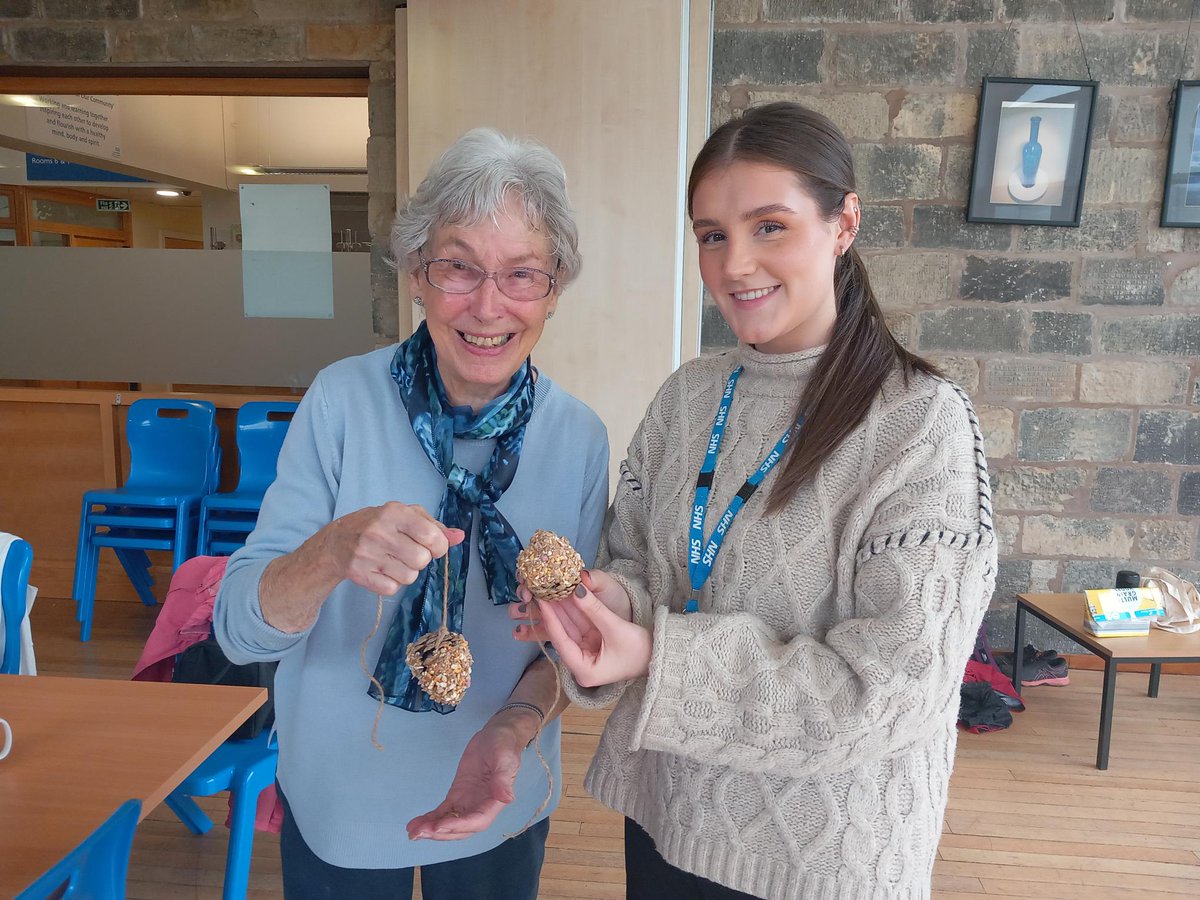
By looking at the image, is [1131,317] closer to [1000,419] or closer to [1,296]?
[1000,419]

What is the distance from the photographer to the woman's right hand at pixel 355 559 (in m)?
0.90

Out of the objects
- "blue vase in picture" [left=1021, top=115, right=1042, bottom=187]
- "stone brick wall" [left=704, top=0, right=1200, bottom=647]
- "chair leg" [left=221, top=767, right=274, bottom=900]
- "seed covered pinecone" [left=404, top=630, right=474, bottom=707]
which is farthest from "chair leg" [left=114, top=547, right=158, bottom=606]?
"blue vase in picture" [left=1021, top=115, right=1042, bottom=187]

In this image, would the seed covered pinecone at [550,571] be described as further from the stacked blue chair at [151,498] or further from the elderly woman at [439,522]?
the stacked blue chair at [151,498]

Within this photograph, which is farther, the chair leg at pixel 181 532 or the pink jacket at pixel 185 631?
the chair leg at pixel 181 532

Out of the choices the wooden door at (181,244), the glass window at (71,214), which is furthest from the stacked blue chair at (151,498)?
the glass window at (71,214)

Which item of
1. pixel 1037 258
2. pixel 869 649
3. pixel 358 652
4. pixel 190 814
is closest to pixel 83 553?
pixel 190 814

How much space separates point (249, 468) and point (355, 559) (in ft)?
11.3

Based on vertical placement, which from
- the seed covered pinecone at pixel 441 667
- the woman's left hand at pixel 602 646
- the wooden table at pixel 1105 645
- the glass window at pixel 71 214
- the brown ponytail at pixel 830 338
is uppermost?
the glass window at pixel 71 214

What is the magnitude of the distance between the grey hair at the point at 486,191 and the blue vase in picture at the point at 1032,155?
312 cm

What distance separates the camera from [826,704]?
0.87 metres

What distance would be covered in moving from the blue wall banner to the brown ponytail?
4.83m

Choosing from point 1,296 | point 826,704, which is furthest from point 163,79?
point 826,704

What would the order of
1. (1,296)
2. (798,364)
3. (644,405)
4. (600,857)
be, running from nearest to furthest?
1. (798,364)
2. (600,857)
3. (644,405)
4. (1,296)

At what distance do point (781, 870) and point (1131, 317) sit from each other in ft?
11.8
